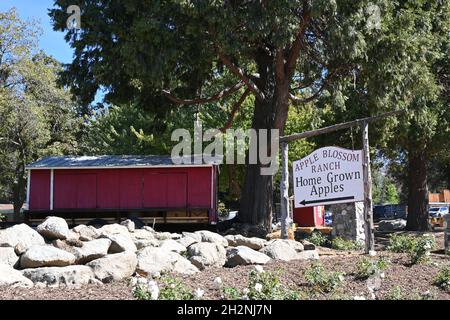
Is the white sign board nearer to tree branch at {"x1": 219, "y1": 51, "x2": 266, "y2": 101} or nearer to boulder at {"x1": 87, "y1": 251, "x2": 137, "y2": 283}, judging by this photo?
boulder at {"x1": 87, "y1": 251, "x2": 137, "y2": 283}

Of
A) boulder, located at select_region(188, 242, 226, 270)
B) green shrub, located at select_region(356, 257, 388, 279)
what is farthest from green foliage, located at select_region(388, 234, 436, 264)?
boulder, located at select_region(188, 242, 226, 270)

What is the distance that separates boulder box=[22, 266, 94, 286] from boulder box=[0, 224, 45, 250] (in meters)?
1.22

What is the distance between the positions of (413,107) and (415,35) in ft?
12.0

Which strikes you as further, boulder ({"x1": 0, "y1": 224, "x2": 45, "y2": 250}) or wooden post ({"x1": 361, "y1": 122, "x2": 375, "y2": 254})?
wooden post ({"x1": 361, "y1": 122, "x2": 375, "y2": 254})

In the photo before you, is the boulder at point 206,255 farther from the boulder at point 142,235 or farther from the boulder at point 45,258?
the boulder at point 142,235

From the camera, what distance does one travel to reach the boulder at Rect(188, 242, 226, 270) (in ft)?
29.8

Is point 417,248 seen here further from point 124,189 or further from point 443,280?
point 124,189

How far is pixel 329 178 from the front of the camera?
11406mm

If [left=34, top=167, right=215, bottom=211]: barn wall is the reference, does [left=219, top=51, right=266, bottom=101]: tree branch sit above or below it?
above

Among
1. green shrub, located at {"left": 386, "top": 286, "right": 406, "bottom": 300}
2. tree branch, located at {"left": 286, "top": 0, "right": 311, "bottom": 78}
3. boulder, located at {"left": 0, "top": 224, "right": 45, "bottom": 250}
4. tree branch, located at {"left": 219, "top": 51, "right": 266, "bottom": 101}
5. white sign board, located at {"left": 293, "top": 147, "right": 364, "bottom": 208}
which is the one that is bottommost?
green shrub, located at {"left": 386, "top": 286, "right": 406, "bottom": 300}

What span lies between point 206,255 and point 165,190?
12817mm

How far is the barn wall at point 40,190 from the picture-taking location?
22406 mm

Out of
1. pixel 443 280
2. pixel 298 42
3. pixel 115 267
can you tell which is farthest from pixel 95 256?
pixel 298 42
